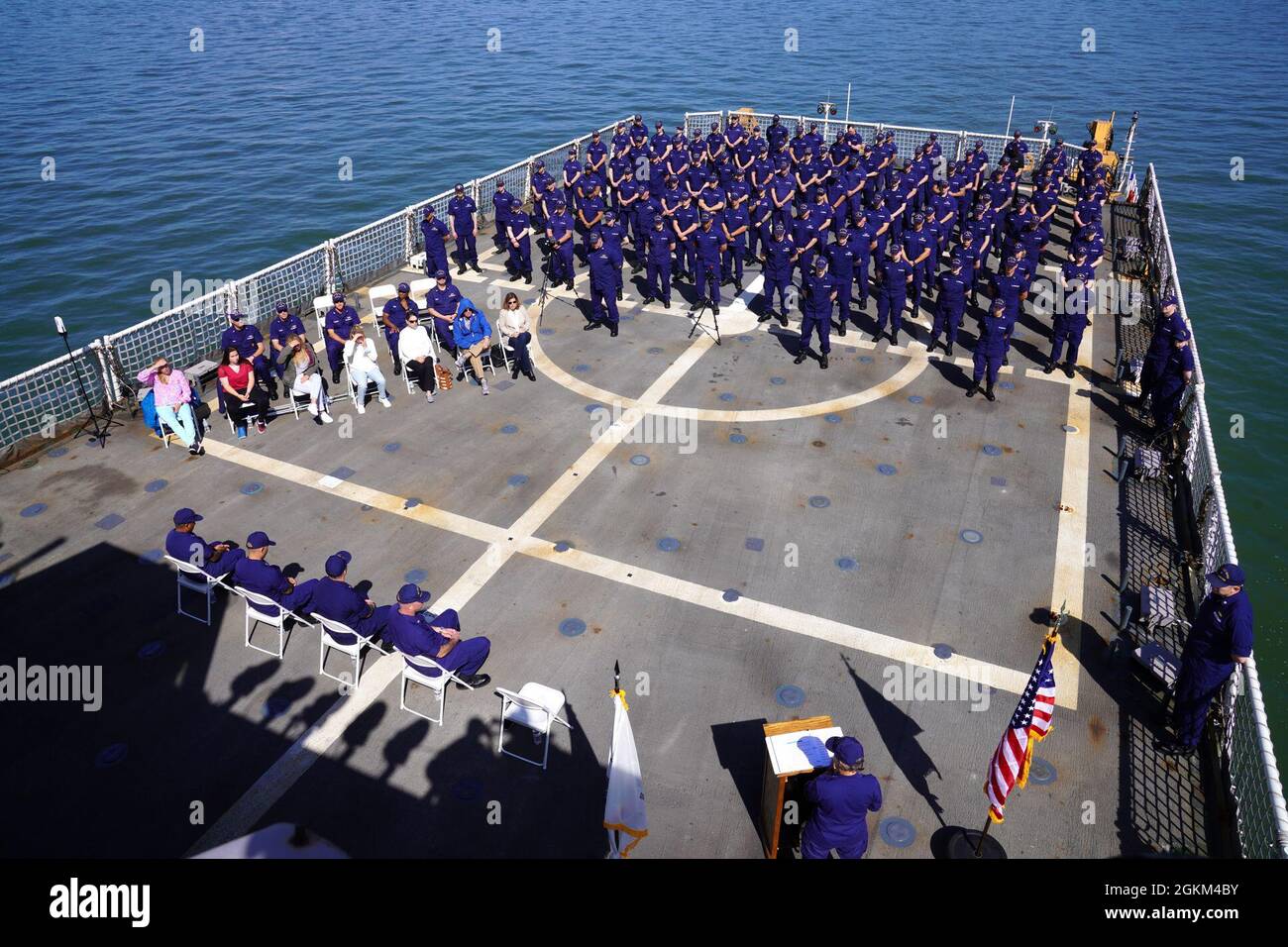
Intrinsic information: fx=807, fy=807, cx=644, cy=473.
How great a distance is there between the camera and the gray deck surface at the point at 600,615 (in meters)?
7.57

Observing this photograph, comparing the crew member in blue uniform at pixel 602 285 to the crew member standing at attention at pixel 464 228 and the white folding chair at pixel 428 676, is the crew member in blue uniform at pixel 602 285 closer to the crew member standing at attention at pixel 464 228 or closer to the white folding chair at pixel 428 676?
the crew member standing at attention at pixel 464 228

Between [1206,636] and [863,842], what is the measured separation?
4.04m

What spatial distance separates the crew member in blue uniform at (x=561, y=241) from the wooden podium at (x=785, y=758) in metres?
13.5

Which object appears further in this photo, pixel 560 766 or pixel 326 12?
pixel 326 12

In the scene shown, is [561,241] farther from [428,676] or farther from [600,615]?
[428,676]

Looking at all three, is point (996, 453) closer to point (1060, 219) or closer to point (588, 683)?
point (588, 683)

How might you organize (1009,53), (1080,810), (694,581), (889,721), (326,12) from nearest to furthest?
(1080,810), (889,721), (694,581), (1009,53), (326,12)

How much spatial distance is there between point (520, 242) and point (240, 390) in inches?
304

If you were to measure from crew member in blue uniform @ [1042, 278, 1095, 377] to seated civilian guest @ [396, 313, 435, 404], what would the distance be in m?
A: 11.4

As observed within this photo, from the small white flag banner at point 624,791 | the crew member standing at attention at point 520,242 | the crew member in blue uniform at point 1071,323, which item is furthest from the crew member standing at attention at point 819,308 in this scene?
the small white flag banner at point 624,791

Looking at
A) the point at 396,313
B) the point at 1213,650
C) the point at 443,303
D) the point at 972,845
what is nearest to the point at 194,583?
the point at 396,313

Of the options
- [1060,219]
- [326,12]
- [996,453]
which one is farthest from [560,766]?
[326,12]

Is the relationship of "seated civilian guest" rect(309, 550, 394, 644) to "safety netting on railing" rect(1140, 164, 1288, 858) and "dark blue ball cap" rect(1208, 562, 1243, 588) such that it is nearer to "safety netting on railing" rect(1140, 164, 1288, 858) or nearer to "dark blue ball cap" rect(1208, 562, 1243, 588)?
"safety netting on railing" rect(1140, 164, 1288, 858)
